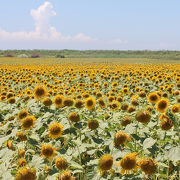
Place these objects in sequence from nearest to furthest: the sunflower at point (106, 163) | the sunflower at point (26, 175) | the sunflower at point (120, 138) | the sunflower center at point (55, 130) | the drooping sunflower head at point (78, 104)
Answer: the sunflower at point (26, 175), the sunflower at point (106, 163), the sunflower at point (120, 138), the sunflower center at point (55, 130), the drooping sunflower head at point (78, 104)

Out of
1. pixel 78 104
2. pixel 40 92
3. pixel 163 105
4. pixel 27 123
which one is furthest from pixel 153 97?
pixel 27 123

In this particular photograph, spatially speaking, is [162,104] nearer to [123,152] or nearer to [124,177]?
[123,152]

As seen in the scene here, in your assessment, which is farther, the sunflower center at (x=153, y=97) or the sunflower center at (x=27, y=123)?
the sunflower center at (x=153, y=97)

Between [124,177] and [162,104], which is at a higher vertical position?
[162,104]

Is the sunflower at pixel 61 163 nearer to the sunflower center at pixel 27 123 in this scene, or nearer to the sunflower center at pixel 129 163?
the sunflower center at pixel 129 163

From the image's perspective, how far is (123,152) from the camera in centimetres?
204

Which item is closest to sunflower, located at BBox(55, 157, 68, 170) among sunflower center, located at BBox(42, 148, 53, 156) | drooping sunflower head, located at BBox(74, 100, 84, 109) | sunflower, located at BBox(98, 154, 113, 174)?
sunflower center, located at BBox(42, 148, 53, 156)

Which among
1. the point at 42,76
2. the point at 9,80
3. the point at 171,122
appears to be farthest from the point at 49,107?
the point at 42,76

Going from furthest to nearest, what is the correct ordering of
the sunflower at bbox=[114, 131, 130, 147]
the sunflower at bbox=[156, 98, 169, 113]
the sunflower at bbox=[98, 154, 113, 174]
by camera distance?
1. the sunflower at bbox=[156, 98, 169, 113]
2. the sunflower at bbox=[114, 131, 130, 147]
3. the sunflower at bbox=[98, 154, 113, 174]

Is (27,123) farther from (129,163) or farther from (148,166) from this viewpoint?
(148,166)

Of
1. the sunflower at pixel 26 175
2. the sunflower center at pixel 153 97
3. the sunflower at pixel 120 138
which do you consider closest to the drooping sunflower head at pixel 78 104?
the sunflower center at pixel 153 97

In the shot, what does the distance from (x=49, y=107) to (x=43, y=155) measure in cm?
149

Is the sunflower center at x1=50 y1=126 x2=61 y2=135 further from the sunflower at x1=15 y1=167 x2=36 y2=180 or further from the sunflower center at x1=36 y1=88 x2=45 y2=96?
the sunflower center at x1=36 y1=88 x2=45 y2=96

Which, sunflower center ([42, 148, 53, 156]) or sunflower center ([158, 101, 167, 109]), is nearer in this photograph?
sunflower center ([42, 148, 53, 156])
